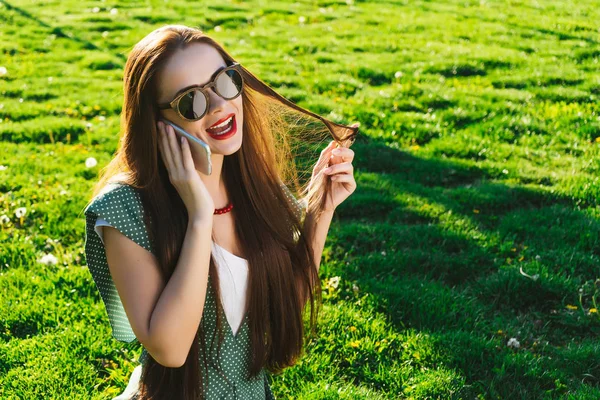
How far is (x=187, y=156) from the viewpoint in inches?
84.2

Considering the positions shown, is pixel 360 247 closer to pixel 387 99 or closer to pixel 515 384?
pixel 515 384

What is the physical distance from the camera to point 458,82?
7.39 m

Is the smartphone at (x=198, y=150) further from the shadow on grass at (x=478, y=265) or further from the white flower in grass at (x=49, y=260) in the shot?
the white flower in grass at (x=49, y=260)

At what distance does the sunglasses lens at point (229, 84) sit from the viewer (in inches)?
87.8

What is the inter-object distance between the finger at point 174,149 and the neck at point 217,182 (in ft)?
0.65

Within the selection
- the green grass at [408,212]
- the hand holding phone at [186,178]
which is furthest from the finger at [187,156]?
the green grass at [408,212]

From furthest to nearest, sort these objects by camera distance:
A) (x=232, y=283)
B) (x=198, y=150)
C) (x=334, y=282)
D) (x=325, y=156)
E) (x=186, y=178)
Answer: (x=334, y=282)
(x=325, y=156)
(x=232, y=283)
(x=198, y=150)
(x=186, y=178)

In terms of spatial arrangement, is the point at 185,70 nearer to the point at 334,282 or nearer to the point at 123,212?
the point at 123,212

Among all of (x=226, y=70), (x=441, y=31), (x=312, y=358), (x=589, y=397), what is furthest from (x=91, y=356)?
(x=441, y=31)

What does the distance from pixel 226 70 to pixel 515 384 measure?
72.4 inches

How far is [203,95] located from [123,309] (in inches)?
31.2

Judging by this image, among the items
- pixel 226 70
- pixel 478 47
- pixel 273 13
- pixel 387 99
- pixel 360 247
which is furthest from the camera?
pixel 273 13

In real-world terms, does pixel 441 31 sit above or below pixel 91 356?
above

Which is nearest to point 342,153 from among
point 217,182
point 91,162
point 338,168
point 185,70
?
point 338,168
